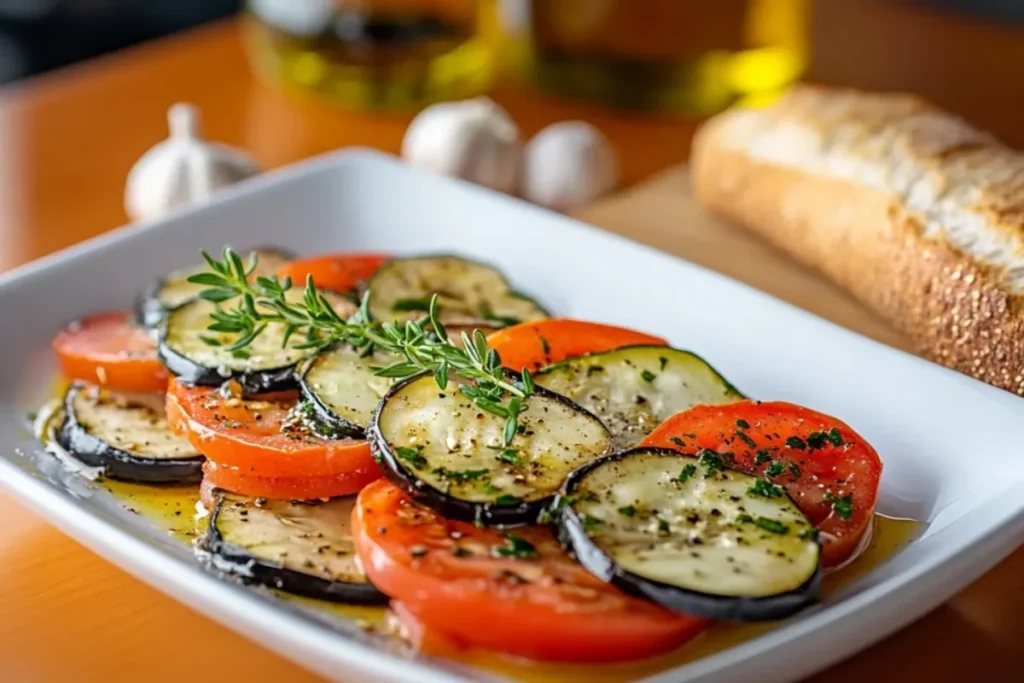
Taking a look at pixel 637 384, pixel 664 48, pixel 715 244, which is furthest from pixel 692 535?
pixel 664 48

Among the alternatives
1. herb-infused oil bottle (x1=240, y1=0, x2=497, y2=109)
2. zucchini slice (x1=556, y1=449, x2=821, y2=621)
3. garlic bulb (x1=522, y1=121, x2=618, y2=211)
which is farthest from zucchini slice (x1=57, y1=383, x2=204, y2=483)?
herb-infused oil bottle (x1=240, y1=0, x2=497, y2=109)

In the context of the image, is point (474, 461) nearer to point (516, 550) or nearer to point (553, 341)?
point (516, 550)

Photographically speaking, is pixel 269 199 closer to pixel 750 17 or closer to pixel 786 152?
pixel 786 152

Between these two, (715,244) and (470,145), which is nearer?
(715,244)

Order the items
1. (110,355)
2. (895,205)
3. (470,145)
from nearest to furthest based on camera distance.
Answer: (110,355), (895,205), (470,145)

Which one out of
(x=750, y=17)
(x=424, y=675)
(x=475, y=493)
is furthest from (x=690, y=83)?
(x=424, y=675)

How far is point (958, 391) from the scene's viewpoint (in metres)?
1.42

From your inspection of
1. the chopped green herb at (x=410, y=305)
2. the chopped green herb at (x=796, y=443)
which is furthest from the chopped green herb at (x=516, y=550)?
the chopped green herb at (x=410, y=305)

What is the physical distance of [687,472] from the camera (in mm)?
1204

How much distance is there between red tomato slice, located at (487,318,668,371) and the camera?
4.80ft

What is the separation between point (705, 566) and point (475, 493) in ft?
0.72

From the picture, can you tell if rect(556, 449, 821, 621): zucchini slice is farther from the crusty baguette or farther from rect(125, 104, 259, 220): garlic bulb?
rect(125, 104, 259, 220): garlic bulb

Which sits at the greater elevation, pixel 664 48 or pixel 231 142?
pixel 664 48

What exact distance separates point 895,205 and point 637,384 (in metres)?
0.60
